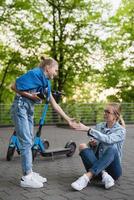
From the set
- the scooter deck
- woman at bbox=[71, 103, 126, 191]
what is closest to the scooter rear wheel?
the scooter deck

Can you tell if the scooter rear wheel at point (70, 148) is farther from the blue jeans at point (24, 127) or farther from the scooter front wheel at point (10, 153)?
the blue jeans at point (24, 127)

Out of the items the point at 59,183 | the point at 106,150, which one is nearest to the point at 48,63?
the point at 106,150

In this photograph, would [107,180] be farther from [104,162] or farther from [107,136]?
[107,136]

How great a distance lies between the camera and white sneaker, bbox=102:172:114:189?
550 cm

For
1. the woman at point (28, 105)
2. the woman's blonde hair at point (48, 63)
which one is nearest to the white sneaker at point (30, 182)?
the woman at point (28, 105)

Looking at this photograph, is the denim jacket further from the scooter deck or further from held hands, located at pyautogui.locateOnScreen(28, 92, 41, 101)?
the scooter deck

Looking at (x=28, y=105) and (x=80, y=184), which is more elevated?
(x=28, y=105)

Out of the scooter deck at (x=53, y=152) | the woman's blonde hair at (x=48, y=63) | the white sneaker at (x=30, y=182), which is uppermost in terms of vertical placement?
the woman's blonde hair at (x=48, y=63)

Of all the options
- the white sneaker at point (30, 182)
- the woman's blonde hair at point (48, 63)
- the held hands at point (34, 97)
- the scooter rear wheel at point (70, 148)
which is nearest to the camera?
the white sneaker at point (30, 182)

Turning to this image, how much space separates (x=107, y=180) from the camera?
552 cm

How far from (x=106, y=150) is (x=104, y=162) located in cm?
15

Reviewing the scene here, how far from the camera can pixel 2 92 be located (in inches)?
1158

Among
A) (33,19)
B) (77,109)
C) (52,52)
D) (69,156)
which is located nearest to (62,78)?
(52,52)

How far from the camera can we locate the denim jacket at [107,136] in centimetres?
546
